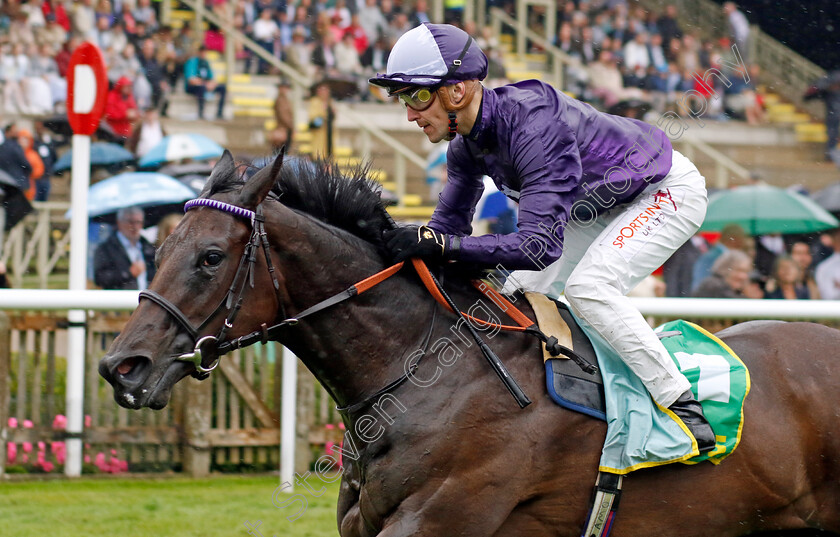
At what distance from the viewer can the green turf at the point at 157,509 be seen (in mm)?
5008

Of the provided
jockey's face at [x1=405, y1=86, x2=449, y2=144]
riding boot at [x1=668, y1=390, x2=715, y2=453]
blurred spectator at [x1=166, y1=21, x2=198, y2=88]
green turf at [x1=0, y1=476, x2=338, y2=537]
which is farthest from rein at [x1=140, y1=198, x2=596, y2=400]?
blurred spectator at [x1=166, y1=21, x2=198, y2=88]

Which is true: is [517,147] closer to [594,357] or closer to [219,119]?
[594,357]

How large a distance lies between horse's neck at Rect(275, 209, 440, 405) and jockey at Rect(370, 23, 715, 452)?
150 millimetres

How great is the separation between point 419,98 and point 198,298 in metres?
1.02

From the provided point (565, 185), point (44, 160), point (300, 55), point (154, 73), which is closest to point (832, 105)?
point (300, 55)

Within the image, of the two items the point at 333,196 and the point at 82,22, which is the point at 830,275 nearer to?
the point at 333,196

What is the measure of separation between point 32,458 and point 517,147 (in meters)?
3.97

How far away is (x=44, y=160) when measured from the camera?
10.8 meters

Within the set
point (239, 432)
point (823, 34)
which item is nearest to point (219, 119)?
point (239, 432)

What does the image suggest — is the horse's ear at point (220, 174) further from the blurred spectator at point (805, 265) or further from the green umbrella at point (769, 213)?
the green umbrella at point (769, 213)

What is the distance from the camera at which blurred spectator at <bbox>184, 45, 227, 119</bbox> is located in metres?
13.4

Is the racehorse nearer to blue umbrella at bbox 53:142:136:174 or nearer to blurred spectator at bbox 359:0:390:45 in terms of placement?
blue umbrella at bbox 53:142:136:174

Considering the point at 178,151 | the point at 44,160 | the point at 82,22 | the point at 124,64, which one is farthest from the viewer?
the point at 82,22

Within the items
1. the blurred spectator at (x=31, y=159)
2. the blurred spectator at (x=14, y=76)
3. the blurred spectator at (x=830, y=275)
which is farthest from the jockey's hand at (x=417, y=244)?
the blurred spectator at (x=14, y=76)
